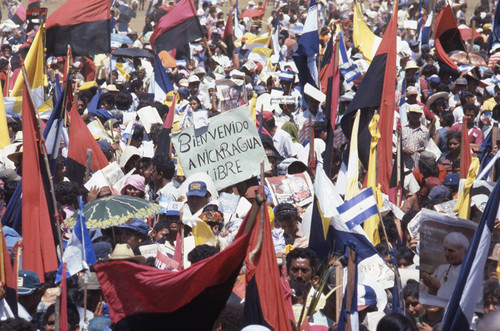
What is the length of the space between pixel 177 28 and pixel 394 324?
10.5 meters

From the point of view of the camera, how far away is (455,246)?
220 inches

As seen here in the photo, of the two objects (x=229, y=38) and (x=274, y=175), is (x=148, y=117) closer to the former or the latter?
(x=274, y=175)

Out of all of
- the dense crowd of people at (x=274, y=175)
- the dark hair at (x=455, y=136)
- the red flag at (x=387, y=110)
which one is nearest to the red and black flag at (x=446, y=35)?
the dense crowd of people at (x=274, y=175)

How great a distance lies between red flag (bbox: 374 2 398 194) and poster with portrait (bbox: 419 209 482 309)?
3.55 metres

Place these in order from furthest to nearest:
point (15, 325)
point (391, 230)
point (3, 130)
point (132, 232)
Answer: point (3, 130), point (391, 230), point (132, 232), point (15, 325)

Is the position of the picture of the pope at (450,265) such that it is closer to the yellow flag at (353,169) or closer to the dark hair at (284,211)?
the dark hair at (284,211)

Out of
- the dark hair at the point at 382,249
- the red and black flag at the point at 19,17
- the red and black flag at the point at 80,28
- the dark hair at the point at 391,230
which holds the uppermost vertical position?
the red and black flag at the point at 80,28

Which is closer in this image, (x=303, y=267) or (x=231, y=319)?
(x=231, y=319)

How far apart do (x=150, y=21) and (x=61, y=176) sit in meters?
15.8

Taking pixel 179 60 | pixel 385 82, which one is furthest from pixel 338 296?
pixel 179 60

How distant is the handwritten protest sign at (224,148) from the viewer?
9.24 metres

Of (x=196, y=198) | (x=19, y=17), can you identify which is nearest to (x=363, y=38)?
(x=196, y=198)

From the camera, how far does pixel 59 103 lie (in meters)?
8.84

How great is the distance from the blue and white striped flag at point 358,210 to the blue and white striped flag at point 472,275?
1761 millimetres
